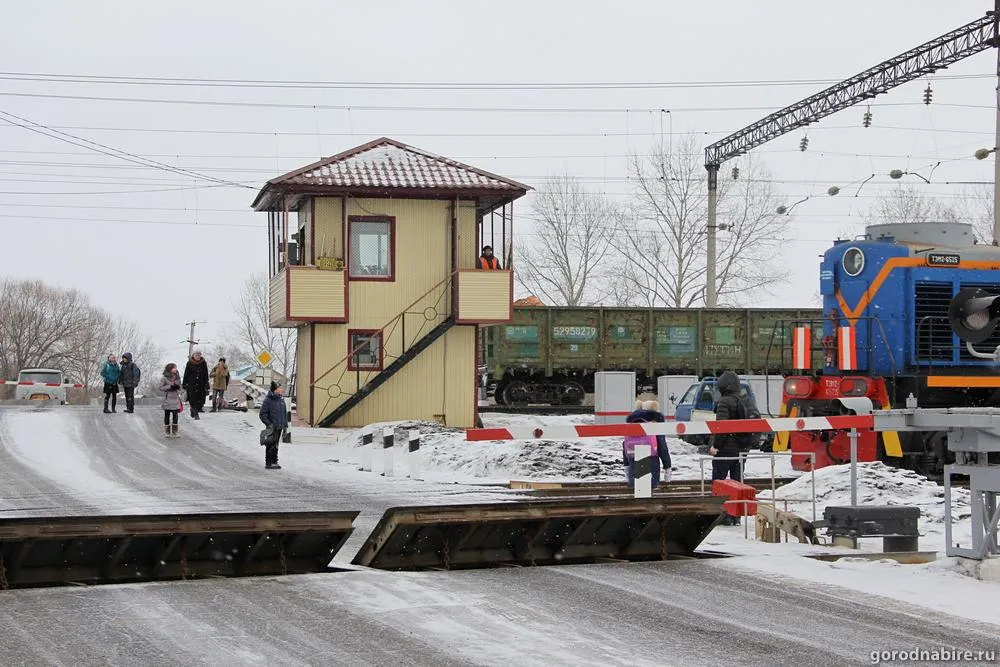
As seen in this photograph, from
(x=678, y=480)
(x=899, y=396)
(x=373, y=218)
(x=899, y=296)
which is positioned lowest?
(x=678, y=480)

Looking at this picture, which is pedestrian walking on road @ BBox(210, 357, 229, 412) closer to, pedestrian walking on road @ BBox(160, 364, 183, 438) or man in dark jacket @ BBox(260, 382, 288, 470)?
pedestrian walking on road @ BBox(160, 364, 183, 438)

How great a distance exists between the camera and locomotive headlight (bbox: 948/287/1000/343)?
1010cm

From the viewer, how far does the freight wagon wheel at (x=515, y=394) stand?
39031mm

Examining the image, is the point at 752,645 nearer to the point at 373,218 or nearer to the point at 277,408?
the point at 277,408

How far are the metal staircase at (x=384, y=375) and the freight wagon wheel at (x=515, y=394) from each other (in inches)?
380

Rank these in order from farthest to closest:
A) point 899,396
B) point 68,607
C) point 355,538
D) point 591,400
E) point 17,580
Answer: point 591,400
point 899,396
point 355,538
point 17,580
point 68,607

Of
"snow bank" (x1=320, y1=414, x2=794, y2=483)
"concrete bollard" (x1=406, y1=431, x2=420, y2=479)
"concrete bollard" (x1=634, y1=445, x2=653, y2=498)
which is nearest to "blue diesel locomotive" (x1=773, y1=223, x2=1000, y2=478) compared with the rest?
"snow bank" (x1=320, y1=414, x2=794, y2=483)

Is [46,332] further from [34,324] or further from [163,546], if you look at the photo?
[163,546]

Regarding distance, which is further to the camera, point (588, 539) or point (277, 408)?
point (277, 408)

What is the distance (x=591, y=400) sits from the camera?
40.1 m

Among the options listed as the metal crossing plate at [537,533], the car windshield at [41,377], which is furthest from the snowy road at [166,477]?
the car windshield at [41,377]

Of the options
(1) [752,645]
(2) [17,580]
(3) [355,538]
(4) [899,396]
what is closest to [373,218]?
(4) [899,396]

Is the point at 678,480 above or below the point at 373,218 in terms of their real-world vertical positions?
below

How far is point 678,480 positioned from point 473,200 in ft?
38.5
